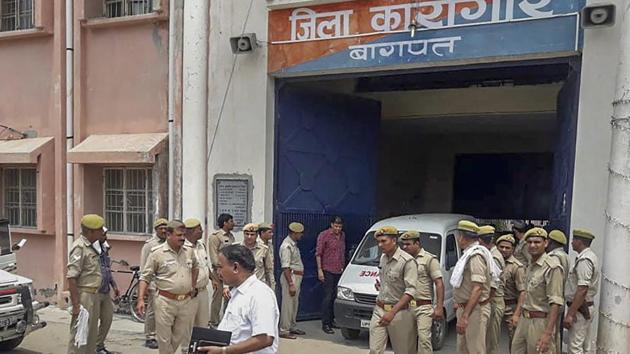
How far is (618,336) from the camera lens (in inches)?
247

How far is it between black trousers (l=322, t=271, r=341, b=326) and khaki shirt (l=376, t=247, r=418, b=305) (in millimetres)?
2903

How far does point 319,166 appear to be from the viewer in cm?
977

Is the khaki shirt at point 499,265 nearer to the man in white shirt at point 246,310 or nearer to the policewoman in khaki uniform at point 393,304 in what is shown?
the policewoman in khaki uniform at point 393,304

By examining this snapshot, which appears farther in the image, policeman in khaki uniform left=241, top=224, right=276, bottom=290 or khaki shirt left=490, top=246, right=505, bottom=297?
policeman in khaki uniform left=241, top=224, right=276, bottom=290

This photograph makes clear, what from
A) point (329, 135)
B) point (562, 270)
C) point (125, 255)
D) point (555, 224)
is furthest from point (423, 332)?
point (125, 255)

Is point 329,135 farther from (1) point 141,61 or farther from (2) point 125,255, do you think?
(2) point 125,255

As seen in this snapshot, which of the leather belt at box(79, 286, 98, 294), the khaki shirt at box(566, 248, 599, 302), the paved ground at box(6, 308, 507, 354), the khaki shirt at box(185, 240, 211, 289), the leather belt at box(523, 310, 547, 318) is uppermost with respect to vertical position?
the khaki shirt at box(566, 248, 599, 302)

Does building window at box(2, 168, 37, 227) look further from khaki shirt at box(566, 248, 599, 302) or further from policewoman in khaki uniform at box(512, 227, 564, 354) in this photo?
khaki shirt at box(566, 248, 599, 302)

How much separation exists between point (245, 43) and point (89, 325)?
4.45 m

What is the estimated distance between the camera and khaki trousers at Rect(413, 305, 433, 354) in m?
5.98

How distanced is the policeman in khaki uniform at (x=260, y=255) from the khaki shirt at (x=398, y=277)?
2205mm

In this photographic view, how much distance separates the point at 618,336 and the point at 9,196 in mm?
10629

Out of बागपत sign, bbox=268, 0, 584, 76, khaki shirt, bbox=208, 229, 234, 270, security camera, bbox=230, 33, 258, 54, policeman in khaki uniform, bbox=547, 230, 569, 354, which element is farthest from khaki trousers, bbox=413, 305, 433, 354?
security camera, bbox=230, 33, 258, 54

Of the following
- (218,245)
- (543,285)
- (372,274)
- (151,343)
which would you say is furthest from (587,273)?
(151,343)
